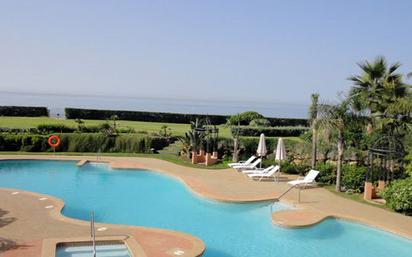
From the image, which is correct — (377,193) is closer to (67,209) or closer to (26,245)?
(67,209)

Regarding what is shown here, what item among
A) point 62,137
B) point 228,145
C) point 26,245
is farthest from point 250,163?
point 26,245

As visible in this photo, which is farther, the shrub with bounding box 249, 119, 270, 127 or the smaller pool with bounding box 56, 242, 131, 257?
the shrub with bounding box 249, 119, 270, 127

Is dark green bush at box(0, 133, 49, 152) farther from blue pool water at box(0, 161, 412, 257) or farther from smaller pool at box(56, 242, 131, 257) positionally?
smaller pool at box(56, 242, 131, 257)

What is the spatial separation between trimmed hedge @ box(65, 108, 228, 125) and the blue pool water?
18.2 metres

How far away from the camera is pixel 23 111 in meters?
37.4

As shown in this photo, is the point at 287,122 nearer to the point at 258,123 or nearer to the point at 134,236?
the point at 258,123

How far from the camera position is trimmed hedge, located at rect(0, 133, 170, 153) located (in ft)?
82.7

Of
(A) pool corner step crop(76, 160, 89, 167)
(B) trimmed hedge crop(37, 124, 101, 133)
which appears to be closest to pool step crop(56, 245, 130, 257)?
(A) pool corner step crop(76, 160, 89, 167)

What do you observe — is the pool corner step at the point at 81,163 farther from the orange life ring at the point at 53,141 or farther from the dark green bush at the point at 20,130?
the dark green bush at the point at 20,130

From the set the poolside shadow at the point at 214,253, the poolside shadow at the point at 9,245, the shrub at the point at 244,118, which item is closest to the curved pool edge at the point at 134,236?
the poolside shadow at the point at 9,245

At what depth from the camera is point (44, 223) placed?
11258mm

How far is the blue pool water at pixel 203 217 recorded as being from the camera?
11.1 meters

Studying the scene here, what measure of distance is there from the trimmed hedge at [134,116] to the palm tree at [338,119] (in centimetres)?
2146

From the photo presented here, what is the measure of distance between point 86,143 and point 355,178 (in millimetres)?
15869
